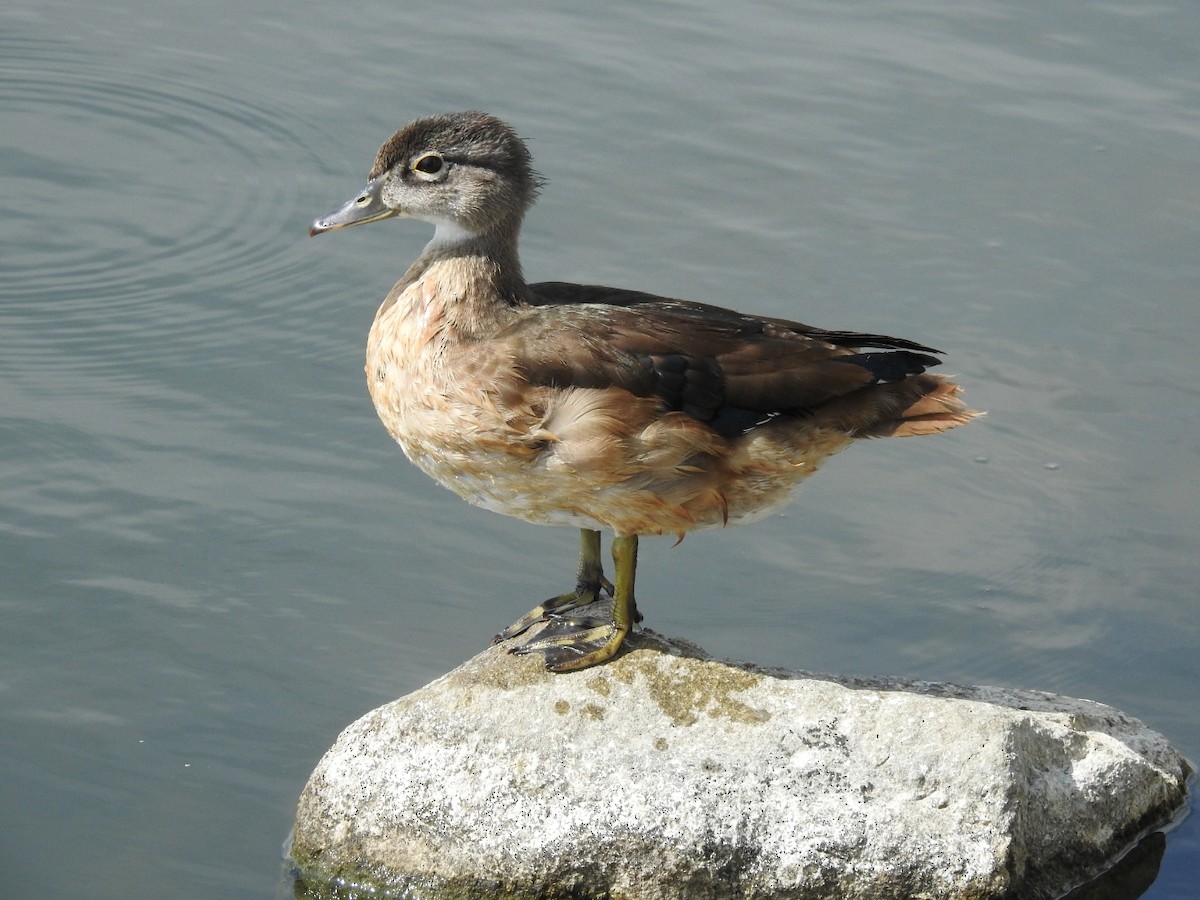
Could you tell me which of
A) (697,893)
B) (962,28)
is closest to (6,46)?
(962,28)

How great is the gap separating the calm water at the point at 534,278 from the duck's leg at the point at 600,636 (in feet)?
3.00

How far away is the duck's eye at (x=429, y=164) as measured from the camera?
20.8 ft

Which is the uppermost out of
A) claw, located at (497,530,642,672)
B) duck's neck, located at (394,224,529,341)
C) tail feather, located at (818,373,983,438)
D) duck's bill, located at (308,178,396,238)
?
duck's bill, located at (308,178,396,238)

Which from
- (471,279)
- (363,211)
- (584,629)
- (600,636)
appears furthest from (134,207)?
(600,636)

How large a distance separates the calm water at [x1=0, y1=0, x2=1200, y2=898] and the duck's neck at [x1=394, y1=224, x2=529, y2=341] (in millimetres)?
1751

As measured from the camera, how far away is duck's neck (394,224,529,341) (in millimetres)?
6082

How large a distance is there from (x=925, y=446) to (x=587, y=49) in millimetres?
4437

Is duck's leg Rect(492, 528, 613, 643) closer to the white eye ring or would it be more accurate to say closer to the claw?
the claw

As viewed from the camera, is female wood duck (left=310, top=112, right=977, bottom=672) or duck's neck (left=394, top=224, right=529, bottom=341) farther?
duck's neck (left=394, top=224, right=529, bottom=341)

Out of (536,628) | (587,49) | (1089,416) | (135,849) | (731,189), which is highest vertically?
(587,49)

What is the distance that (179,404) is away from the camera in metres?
8.57

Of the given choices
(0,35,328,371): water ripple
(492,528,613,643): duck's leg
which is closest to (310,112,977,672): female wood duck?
(492,528,613,643): duck's leg

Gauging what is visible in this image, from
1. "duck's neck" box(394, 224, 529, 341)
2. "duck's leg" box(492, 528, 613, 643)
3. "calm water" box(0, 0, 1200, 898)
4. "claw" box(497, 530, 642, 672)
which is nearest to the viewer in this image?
"duck's neck" box(394, 224, 529, 341)

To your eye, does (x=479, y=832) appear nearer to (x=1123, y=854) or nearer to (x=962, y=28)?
(x=1123, y=854)
